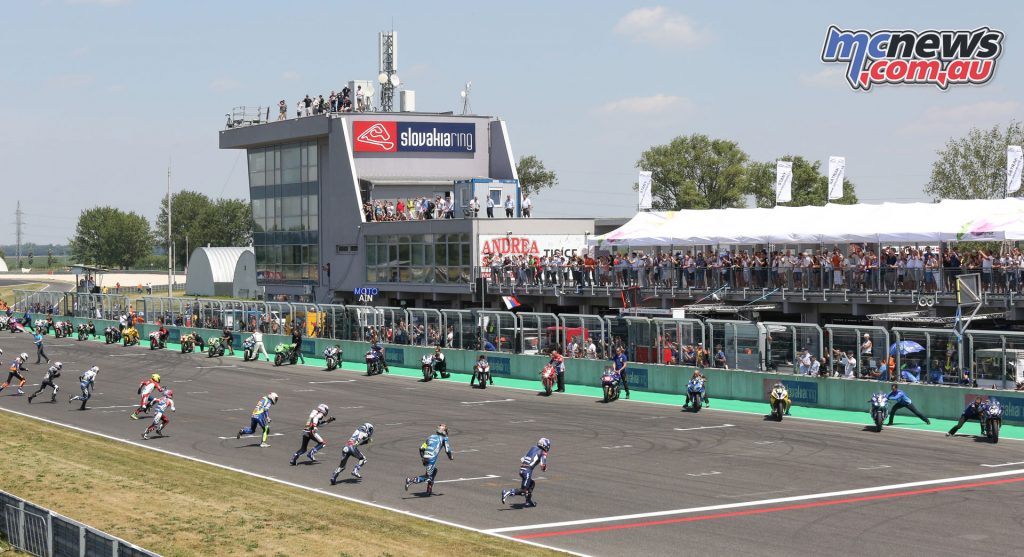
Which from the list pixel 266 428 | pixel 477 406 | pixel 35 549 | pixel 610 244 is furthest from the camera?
pixel 610 244

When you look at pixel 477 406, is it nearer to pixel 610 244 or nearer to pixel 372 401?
pixel 372 401

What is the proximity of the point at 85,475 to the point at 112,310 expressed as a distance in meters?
55.3

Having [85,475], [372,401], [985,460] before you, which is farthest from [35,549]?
[372,401]

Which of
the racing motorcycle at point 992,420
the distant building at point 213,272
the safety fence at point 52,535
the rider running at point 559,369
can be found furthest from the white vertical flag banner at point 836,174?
the distant building at point 213,272

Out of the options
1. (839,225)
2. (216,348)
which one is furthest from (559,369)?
(216,348)

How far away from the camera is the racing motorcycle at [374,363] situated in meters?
50.9

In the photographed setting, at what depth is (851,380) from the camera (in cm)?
3603

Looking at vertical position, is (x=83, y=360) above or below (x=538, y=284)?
below

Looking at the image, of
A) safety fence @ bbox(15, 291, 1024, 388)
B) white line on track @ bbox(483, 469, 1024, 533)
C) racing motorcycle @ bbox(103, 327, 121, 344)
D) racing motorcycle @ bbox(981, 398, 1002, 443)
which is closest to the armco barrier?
safety fence @ bbox(15, 291, 1024, 388)

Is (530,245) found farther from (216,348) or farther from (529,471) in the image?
(529,471)

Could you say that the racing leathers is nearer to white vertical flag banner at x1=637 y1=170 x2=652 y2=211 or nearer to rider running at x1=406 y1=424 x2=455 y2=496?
rider running at x1=406 y1=424 x2=455 y2=496

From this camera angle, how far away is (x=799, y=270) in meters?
43.8

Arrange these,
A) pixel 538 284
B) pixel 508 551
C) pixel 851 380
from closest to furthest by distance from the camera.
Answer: pixel 508 551 → pixel 851 380 → pixel 538 284

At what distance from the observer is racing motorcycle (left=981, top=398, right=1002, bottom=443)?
95.6 ft
